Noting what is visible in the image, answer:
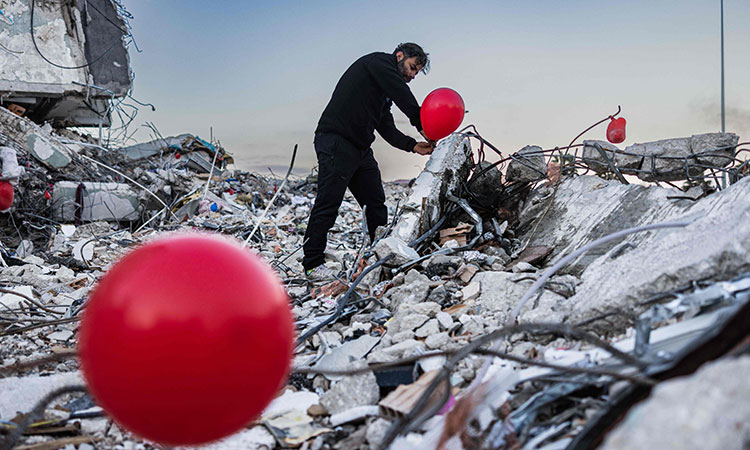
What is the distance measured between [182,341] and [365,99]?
395 cm

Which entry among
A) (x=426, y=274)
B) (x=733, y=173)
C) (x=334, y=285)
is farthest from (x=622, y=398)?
(x=733, y=173)

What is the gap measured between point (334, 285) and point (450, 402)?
87.8 inches

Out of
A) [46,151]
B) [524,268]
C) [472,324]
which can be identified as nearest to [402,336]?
[472,324]

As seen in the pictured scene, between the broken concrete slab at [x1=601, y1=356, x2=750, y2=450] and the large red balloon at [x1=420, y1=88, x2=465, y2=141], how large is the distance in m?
3.68

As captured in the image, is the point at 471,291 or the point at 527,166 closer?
the point at 471,291

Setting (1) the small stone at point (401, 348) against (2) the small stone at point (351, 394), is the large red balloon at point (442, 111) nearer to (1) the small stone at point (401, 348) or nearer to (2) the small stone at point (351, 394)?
(1) the small stone at point (401, 348)

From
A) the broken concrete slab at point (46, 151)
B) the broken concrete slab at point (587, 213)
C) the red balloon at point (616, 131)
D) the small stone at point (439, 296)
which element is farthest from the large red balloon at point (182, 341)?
the broken concrete slab at point (46, 151)

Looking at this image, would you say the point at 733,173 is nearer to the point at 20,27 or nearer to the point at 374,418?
the point at 374,418

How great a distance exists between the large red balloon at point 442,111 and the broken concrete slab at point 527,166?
65 cm

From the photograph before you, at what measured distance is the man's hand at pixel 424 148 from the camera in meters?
5.04

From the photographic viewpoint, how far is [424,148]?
5.07 meters

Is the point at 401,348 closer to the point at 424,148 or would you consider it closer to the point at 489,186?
the point at 489,186

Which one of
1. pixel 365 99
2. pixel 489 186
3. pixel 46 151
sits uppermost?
pixel 365 99

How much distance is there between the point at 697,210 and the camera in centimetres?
261
